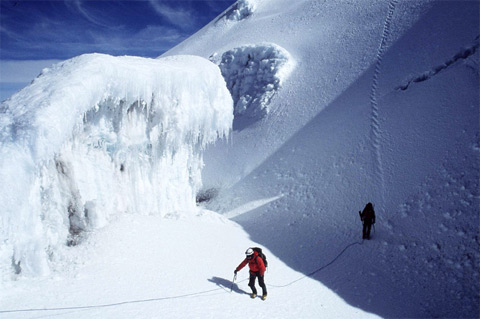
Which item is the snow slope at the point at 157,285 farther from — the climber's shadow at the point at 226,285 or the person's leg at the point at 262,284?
the person's leg at the point at 262,284

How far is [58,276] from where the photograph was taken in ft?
20.6

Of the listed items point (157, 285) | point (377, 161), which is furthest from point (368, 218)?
point (157, 285)

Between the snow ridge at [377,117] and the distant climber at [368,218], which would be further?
the snow ridge at [377,117]

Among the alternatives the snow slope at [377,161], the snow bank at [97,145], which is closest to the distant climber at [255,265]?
the snow slope at [377,161]

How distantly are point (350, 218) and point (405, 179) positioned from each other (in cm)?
265

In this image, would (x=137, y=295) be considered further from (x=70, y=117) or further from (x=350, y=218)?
(x=350, y=218)

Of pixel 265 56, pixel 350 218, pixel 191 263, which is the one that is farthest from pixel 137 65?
pixel 265 56

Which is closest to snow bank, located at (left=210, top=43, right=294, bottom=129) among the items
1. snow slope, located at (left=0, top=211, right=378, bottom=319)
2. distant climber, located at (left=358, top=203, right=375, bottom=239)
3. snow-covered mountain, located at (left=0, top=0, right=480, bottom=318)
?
snow-covered mountain, located at (left=0, top=0, right=480, bottom=318)

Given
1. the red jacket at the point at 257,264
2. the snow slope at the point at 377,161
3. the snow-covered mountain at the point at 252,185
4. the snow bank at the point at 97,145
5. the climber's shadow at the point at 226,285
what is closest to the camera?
the snow bank at the point at 97,145

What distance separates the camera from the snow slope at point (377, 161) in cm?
865

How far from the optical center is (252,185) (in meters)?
16.9

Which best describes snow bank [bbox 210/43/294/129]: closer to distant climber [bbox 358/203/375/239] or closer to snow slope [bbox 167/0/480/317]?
snow slope [bbox 167/0/480/317]

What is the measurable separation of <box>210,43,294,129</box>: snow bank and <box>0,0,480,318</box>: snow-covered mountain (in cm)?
186

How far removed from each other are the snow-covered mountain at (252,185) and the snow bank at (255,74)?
6.09ft
